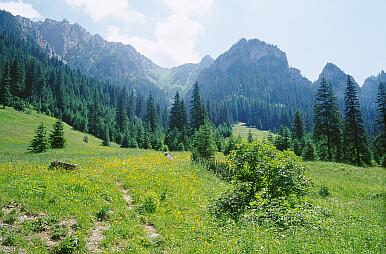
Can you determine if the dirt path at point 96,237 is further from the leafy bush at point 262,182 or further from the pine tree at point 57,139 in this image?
the pine tree at point 57,139

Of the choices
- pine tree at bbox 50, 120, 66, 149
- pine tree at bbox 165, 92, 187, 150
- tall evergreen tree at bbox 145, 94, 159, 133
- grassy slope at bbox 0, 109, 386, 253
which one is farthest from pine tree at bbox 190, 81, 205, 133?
grassy slope at bbox 0, 109, 386, 253

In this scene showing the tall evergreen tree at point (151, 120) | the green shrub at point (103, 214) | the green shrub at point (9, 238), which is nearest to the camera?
the green shrub at point (9, 238)

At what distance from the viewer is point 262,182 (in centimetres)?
1855

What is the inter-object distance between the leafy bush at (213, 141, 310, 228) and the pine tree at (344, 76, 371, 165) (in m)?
42.5

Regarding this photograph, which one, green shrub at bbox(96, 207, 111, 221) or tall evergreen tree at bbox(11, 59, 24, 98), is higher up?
tall evergreen tree at bbox(11, 59, 24, 98)

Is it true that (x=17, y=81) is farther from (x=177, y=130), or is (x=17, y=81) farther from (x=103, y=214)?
(x=103, y=214)

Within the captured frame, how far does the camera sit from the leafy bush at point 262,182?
17422mm

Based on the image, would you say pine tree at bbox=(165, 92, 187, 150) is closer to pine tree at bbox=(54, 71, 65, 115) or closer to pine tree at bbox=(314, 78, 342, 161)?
pine tree at bbox=(314, 78, 342, 161)

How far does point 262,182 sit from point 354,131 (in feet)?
150

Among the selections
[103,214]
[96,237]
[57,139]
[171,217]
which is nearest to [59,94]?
[57,139]

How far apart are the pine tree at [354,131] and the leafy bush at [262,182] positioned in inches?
1675

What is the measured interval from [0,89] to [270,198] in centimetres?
10189

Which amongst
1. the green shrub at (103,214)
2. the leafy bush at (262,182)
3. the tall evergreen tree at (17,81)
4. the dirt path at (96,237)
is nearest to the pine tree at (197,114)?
the leafy bush at (262,182)

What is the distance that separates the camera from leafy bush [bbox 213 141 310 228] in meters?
17.4
